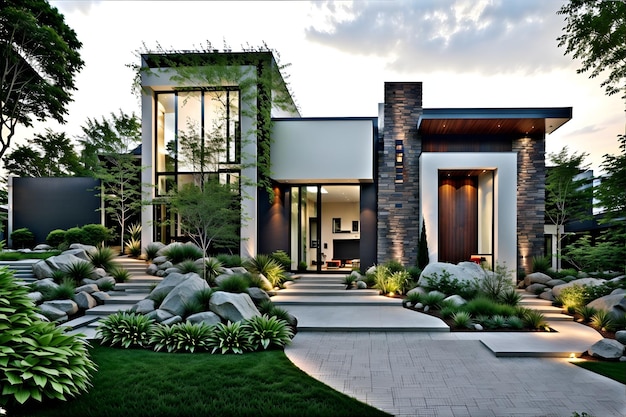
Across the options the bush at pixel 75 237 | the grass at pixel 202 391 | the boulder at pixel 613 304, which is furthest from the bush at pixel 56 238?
the boulder at pixel 613 304

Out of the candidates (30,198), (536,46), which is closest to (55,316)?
(30,198)

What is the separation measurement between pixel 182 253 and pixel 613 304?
478 inches

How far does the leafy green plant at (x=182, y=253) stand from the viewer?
455 inches

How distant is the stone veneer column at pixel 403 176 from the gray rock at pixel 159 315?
8.35 metres

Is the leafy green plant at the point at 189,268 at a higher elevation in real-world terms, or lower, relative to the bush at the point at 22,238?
lower

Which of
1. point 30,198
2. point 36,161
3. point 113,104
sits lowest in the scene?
point 30,198

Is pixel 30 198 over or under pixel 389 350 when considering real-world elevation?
over

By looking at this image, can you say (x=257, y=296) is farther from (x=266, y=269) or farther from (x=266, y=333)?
(x=266, y=269)

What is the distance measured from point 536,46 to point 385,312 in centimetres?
789

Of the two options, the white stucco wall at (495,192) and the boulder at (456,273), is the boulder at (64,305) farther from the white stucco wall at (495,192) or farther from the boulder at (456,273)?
the white stucco wall at (495,192)

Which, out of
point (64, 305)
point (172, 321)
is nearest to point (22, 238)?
point (64, 305)

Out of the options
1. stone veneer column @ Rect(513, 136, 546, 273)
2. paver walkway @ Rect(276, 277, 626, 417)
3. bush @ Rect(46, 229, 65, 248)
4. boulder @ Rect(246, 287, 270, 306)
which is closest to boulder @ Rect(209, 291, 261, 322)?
paver walkway @ Rect(276, 277, 626, 417)

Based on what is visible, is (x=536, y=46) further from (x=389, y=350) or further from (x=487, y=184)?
(x=389, y=350)

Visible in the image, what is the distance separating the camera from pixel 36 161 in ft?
79.3
